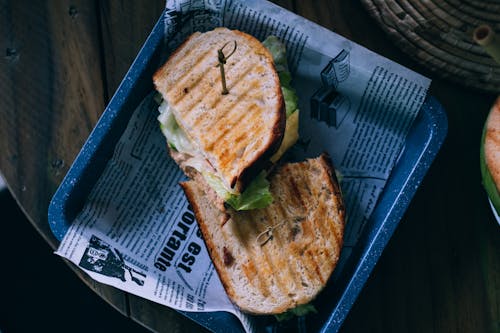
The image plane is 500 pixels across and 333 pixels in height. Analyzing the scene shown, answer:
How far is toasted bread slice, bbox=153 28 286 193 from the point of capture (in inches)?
59.1

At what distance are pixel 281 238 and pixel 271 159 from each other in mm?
202

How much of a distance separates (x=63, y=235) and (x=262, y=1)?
0.75m

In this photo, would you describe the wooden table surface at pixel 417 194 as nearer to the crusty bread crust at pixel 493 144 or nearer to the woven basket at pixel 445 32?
the woven basket at pixel 445 32

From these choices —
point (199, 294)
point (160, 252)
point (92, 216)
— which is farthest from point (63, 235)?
point (199, 294)

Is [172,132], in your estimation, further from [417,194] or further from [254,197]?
[417,194]

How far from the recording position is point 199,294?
1.61m

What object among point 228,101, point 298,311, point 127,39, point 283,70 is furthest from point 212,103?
point 298,311

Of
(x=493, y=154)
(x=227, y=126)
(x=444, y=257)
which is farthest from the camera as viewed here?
(x=444, y=257)

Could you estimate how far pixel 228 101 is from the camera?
1.55 meters

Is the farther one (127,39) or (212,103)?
(127,39)

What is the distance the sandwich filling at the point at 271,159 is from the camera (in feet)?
5.07

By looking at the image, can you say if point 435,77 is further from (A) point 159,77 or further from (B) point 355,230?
(A) point 159,77

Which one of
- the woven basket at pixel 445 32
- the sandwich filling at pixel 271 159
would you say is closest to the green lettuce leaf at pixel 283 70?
the sandwich filling at pixel 271 159

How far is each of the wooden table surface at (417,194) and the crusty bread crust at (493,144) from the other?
0.23m
